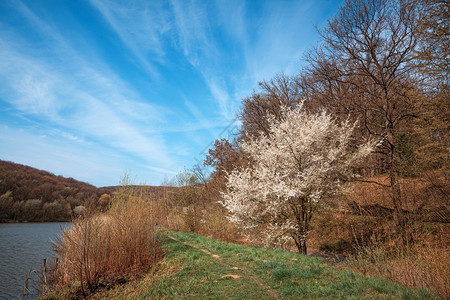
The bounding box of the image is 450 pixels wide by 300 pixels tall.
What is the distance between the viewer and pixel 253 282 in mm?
4168

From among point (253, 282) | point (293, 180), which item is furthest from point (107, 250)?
point (293, 180)

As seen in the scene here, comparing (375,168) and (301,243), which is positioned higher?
(375,168)

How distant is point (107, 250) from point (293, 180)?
6.29 meters

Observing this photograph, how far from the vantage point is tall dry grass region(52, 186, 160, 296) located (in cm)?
555

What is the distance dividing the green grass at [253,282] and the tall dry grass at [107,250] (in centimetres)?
56

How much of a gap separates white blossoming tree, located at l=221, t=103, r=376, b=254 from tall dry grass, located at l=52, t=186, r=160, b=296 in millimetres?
3565

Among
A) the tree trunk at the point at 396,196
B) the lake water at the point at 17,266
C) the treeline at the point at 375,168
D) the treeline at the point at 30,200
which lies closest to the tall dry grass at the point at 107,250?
the lake water at the point at 17,266

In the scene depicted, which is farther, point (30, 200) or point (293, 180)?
point (30, 200)

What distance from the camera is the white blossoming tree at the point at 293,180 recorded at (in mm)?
8102

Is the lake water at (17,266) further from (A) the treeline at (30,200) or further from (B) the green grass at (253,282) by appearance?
(A) the treeline at (30,200)

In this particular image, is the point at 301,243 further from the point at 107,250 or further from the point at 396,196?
the point at 107,250

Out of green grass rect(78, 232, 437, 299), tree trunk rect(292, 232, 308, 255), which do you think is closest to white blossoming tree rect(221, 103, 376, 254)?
tree trunk rect(292, 232, 308, 255)

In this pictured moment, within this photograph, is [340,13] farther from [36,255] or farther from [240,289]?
[36,255]

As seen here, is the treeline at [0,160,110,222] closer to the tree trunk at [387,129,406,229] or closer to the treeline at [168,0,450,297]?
the treeline at [168,0,450,297]
